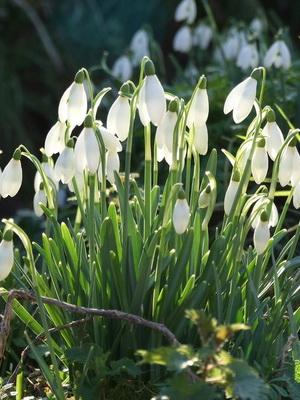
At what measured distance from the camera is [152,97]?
78.7 inches

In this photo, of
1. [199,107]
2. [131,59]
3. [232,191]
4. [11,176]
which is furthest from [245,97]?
[131,59]

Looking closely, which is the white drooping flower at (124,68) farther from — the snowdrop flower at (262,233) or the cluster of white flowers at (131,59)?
the snowdrop flower at (262,233)

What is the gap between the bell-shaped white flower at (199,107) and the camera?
2.08 m

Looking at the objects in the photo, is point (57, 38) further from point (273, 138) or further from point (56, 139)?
point (273, 138)

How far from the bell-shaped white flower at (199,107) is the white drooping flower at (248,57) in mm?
1850

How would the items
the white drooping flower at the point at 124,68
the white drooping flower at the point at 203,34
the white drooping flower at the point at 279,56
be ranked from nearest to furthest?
1. the white drooping flower at the point at 279,56
2. the white drooping flower at the point at 124,68
3. the white drooping flower at the point at 203,34

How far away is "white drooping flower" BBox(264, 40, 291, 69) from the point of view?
12.0 ft

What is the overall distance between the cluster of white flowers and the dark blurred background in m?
1.54

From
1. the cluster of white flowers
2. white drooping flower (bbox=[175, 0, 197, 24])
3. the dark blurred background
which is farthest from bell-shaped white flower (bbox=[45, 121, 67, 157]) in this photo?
the dark blurred background

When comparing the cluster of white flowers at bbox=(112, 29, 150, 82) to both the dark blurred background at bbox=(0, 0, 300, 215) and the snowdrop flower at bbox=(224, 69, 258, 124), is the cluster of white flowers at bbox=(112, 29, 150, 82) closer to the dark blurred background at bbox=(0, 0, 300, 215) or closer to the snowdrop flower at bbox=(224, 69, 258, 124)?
the dark blurred background at bbox=(0, 0, 300, 215)

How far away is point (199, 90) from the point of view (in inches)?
81.6

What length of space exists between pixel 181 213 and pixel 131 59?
247 cm

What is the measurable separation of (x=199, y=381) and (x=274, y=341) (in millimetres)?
415

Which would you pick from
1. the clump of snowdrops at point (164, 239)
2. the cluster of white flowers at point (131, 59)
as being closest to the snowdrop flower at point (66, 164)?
the clump of snowdrops at point (164, 239)
